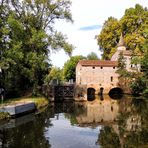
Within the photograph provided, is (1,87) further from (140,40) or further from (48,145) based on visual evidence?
(140,40)

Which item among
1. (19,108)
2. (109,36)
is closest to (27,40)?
(19,108)

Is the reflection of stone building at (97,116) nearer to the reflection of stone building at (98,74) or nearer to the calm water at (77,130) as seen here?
the calm water at (77,130)

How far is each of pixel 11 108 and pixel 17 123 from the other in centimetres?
237

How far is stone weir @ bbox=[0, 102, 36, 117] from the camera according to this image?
1123 inches

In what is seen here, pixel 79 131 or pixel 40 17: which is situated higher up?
pixel 40 17

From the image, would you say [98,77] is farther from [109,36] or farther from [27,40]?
[27,40]

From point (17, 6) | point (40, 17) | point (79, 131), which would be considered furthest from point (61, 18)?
point (79, 131)

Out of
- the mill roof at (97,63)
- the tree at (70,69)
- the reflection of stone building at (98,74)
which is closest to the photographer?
the reflection of stone building at (98,74)

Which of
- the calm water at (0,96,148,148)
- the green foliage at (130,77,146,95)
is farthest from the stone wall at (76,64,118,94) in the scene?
the calm water at (0,96,148,148)

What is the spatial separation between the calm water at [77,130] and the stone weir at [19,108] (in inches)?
29.2

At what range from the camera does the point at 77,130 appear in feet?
81.5

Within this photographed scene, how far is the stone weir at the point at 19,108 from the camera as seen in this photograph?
1123 inches

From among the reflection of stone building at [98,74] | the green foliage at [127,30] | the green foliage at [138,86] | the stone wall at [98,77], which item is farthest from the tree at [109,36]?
the green foliage at [138,86]

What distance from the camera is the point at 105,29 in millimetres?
69250
